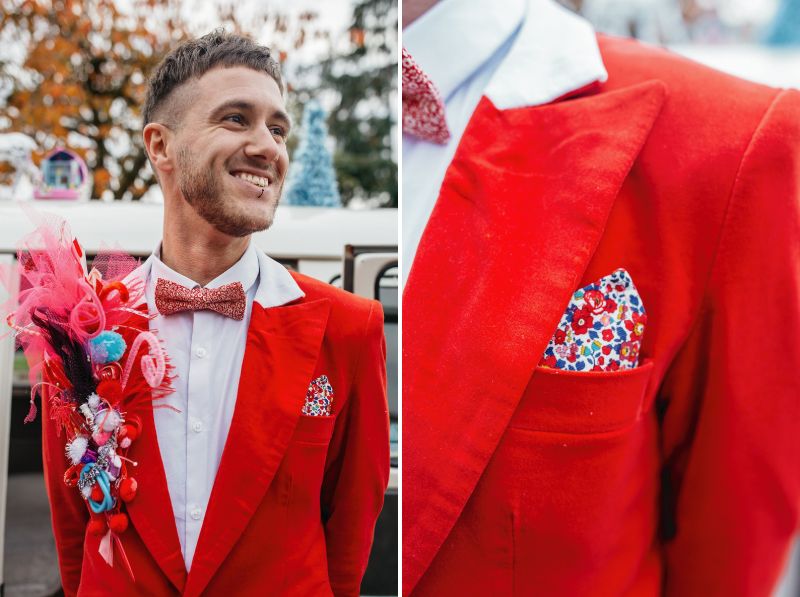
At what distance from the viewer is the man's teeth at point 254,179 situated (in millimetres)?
1381

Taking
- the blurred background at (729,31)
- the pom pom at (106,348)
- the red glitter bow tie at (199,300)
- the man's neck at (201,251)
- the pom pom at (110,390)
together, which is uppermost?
the blurred background at (729,31)

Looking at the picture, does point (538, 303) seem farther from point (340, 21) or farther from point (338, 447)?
point (340, 21)

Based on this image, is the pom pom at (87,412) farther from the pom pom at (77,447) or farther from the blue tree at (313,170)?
the blue tree at (313,170)

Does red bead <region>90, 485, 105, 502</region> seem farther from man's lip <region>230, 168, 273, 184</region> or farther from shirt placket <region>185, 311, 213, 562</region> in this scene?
man's lip <region>230, 168, 273, 184</region>

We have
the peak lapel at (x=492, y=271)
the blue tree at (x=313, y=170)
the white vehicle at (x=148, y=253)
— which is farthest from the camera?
the blue tree at (x=313, y=170)

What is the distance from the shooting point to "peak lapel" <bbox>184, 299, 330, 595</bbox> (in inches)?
52.1

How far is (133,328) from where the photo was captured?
4.55ft

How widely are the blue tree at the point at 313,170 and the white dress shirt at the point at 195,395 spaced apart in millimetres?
694

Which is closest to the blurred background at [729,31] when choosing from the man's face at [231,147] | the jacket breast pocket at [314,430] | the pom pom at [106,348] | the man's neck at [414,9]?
the man's neck at [414,9]

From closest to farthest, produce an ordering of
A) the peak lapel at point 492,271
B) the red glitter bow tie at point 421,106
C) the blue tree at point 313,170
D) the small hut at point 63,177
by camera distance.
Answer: the peak lapel at point 492,271 → the red glitter bow tie at point 421,106 → the small hut at point 63,177 → the blue tree at point 313,170

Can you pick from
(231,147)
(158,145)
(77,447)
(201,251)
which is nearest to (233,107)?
(231,147)

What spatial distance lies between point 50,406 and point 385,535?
732 millimetres

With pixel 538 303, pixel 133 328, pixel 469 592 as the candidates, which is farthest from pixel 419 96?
pixel 469 592

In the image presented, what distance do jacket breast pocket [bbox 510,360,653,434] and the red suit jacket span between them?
0.38 meters
